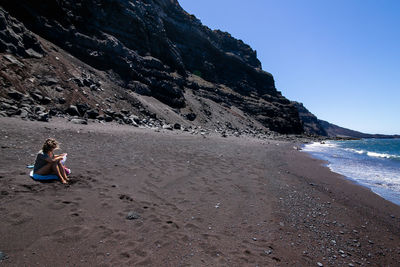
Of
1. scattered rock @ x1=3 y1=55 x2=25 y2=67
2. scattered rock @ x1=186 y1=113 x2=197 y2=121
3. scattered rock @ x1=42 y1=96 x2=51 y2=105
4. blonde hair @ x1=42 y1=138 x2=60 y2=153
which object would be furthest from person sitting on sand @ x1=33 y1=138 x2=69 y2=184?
scattered rock @ x1=186 y1=113 x2=197 y2=121

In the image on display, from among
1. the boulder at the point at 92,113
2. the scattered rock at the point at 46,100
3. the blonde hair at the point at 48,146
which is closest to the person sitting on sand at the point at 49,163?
the blonde hair at the point at 48,146

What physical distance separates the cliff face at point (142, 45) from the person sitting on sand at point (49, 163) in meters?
23.3

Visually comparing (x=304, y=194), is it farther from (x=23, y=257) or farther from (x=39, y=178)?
(x=39, y=178)

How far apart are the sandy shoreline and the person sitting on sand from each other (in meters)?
0.39

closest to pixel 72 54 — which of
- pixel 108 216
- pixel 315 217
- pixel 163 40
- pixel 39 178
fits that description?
pixel 163 40

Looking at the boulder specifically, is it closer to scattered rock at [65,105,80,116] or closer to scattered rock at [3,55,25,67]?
scattered rock at [65,105,80,116]

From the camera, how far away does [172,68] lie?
7100cm

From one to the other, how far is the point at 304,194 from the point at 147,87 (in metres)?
44.7

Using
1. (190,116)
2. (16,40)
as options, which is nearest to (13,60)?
(16,40)

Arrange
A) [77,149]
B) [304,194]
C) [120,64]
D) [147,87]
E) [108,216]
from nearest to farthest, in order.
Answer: [108,216]
[304,194]
[77,149]
[120,64]
[147,87]

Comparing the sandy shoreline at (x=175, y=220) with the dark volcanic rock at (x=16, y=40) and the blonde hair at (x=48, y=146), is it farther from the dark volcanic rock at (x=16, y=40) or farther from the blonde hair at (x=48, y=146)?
the dark volcanic rock at (x=16, y=40)

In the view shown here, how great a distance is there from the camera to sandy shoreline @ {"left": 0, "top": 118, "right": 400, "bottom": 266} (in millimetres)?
4023

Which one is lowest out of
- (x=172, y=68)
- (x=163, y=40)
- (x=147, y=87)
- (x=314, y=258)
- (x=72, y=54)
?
(x=314, y=258)

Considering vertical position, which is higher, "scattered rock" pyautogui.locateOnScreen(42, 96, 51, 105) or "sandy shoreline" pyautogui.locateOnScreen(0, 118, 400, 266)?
"scattered rock" pyautogui.locateOnScreen(42, 96, 51, 105)
